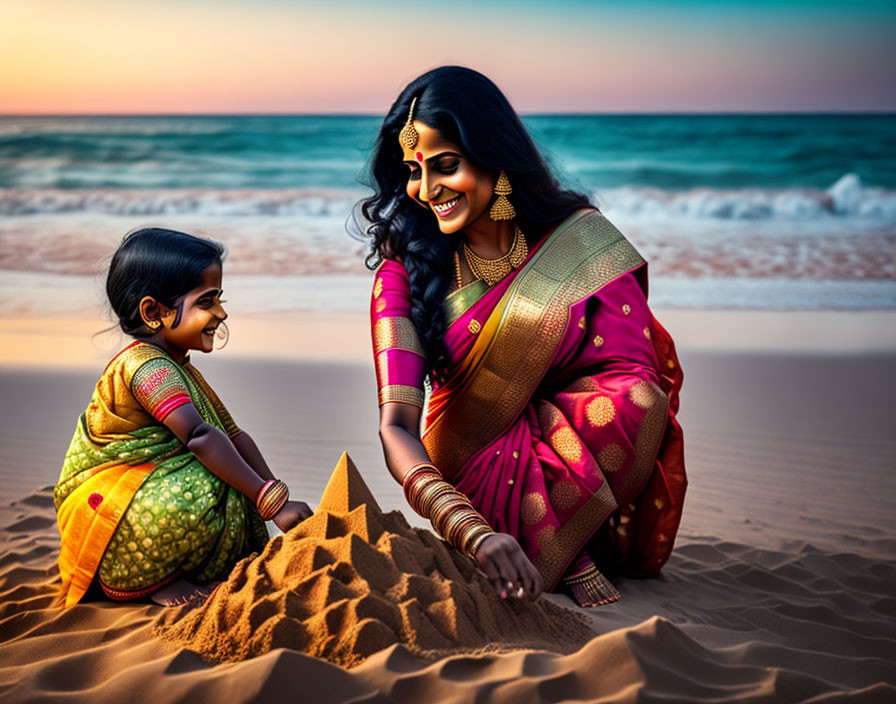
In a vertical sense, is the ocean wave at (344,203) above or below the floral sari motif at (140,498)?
below

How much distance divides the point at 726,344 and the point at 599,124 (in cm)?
2373

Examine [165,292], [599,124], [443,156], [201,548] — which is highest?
[443,156]

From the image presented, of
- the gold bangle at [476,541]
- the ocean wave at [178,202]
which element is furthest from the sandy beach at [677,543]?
the ocean wave at [178,202]

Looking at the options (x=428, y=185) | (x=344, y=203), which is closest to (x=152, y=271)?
(x=428, y=185)

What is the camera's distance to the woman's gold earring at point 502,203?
345 centimetres

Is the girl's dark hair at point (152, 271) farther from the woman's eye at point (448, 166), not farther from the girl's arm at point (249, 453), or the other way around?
the woman's eye at point (448, 166)

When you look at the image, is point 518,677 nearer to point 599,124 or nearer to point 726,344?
point 726,344

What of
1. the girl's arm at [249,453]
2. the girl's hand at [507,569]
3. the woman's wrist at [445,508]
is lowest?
the girl's arm at [249,453]

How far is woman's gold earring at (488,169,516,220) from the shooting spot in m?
3.45

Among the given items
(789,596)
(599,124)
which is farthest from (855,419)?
(599,124)

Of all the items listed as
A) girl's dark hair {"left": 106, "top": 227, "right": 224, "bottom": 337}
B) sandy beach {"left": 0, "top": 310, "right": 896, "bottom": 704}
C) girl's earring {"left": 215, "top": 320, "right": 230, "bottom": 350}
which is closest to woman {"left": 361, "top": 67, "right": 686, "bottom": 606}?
sandy beach {"left": 0, "top": 310, "right": 896, "bottom": 704}

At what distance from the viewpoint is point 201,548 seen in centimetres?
314

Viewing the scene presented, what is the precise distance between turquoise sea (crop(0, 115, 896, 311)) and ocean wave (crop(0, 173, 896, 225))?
0.07 meters

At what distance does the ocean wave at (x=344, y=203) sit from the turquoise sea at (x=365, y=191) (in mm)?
73
